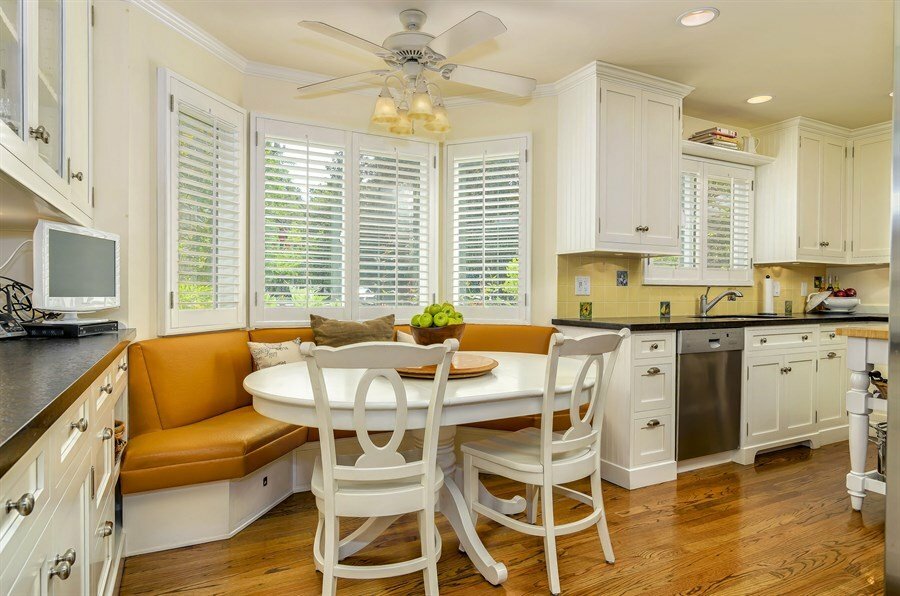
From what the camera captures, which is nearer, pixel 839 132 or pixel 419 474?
pixel 419 474

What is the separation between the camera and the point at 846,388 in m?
4.06

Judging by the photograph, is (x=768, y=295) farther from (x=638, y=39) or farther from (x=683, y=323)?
(x=638, y=39)

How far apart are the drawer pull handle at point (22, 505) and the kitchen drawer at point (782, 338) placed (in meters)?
3.84

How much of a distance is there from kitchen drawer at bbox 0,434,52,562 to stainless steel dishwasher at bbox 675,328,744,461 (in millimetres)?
3190

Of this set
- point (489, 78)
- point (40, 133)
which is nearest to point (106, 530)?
point (40, 133)

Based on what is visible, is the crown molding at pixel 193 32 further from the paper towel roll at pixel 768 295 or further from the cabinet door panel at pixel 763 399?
the paper towel roll at pixel 768 295

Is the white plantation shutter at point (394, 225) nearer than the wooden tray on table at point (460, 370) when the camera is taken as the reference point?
No

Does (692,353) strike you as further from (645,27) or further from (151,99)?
(151,99)

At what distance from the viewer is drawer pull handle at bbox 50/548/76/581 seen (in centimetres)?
90

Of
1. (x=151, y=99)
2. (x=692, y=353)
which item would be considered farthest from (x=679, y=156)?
(x=151, y=99)

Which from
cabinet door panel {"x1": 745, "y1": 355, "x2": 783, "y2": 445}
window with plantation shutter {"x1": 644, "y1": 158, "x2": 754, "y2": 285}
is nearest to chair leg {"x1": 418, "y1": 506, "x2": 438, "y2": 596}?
cabinet door panel {"x1": 745, "y1": 355, "x2": 783, "y2": 445}

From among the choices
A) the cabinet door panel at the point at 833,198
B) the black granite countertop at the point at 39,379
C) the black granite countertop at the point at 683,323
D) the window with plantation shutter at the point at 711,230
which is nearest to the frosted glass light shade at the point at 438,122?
the black granite countertop at the point at 683,323

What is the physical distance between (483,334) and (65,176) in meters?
2.47

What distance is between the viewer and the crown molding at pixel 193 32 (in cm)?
258
